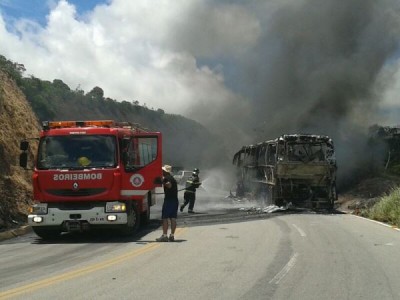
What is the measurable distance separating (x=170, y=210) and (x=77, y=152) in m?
2.35

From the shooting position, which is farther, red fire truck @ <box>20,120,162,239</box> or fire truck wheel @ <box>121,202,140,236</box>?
fire truck wheel @ <box>121,202,140,236</box>

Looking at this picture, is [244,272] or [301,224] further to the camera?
[301,224]

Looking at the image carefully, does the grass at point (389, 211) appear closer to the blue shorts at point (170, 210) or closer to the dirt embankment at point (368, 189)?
the blue shorts at point (170, 210)

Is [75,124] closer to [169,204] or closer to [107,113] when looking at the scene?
[169,204]

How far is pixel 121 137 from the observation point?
38.5 feet

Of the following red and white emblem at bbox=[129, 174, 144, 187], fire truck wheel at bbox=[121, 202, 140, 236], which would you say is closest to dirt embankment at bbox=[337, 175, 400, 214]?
fire truck wheel at bbox=[121, 202, 140, 236]

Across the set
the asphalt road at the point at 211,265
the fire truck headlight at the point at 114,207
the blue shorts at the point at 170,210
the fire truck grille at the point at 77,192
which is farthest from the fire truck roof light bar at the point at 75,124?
the asphalt road at the point at 211,265

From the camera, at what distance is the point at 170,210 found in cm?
1130

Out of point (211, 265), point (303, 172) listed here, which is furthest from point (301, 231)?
point (303, 172)

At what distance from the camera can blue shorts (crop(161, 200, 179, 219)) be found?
11242mm

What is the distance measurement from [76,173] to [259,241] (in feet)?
13.4

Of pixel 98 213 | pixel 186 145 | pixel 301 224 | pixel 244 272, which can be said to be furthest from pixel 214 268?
pixel 186 145

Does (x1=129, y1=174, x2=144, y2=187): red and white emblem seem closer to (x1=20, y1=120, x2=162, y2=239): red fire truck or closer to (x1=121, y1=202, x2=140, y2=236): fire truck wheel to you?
(x1=20, y1=120, x2=162, y2=239): red fire truck

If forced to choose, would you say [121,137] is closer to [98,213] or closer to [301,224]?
[98,213]
